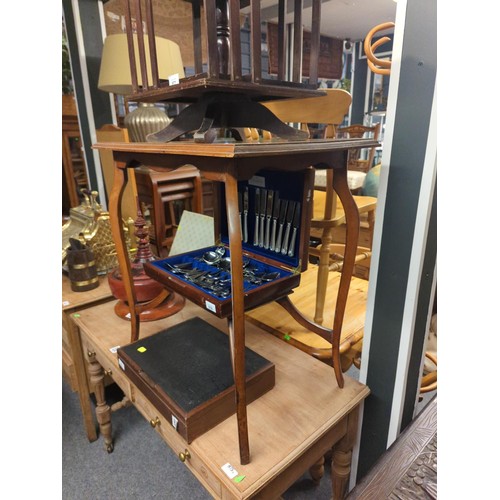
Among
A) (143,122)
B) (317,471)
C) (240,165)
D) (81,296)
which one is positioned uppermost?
(143,122)

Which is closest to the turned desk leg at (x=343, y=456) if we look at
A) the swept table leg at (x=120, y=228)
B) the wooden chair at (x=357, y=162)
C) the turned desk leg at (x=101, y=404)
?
the swept table leg at (x=120, y=228)

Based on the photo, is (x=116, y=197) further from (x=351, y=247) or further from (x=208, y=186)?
(x=208, y=186)

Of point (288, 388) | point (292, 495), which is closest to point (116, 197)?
point (288, 388)

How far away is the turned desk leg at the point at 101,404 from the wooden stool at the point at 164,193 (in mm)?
663

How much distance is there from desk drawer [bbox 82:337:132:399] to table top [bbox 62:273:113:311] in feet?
0.49

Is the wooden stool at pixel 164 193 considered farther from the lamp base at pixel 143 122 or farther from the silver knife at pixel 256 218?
the silver knife at pixel 256 218

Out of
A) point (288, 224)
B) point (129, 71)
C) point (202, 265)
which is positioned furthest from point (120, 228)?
point (129, 71)

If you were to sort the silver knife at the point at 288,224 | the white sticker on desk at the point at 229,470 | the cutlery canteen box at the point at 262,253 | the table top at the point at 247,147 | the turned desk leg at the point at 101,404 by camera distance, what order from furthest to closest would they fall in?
1. the turned desk leg at the point at 101,404
2. the silver knife at the point at 288,224
3. the cutlery canteen box at the point at 262,253
4. the white sticker on desk at the point at 229,470
5. the table top at the point at 247,147

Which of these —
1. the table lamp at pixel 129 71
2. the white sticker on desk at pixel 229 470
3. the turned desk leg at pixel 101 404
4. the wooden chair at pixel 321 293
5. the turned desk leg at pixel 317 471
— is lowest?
the turned desk leg at pixel 317 471

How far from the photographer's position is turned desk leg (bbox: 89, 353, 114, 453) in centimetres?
136

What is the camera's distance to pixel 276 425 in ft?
2.91

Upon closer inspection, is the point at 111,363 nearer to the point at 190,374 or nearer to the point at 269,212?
the point at 190,374

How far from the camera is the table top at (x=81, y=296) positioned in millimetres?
1422

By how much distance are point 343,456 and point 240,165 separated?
92 centimetres
